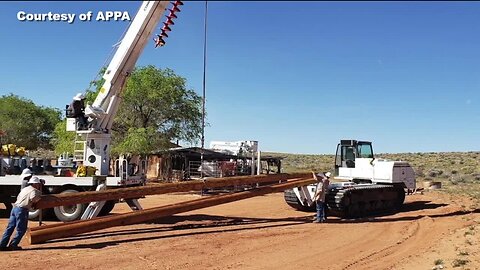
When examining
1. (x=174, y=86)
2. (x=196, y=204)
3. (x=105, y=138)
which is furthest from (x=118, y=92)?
(x=174, y=86)

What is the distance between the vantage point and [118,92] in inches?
677

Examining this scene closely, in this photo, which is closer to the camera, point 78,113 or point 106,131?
point 78,113

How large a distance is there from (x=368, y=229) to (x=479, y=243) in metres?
3.45

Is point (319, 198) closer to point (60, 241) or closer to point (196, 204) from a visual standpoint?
point (196, 204)

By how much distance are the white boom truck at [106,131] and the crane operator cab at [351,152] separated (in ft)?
31.0

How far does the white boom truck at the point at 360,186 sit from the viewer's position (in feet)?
60.9

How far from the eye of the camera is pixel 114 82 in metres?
17.0

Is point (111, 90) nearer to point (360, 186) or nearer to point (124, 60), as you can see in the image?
point (124, 60)

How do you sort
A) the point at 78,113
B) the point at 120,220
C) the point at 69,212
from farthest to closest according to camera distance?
the point at 78,113 → the point at 69,212 → the point at 120,220

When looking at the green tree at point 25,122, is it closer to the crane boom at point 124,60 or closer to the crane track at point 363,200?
the crane boom at point 124,60

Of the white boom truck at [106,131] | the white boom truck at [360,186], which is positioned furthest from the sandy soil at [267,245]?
the white boom truck at [106,131]

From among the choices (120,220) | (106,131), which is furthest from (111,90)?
(120,220)

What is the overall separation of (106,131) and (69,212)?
2.92m

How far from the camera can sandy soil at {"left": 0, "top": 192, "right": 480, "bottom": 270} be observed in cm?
1034
